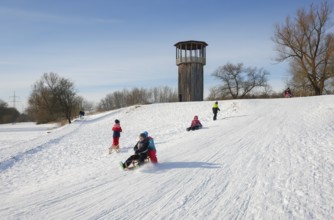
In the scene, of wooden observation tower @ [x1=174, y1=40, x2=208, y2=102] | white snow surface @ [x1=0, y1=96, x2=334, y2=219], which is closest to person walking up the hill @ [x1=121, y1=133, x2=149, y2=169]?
white snow surface @ [x1=0, y1=96, x2=334, y2=219]

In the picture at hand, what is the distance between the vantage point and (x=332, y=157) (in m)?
7.66

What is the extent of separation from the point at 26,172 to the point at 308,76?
3372 centimetres

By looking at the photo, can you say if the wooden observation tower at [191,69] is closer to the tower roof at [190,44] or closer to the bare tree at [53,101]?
the tower roof at [190,44]

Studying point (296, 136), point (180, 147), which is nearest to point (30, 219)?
point (180, 147)

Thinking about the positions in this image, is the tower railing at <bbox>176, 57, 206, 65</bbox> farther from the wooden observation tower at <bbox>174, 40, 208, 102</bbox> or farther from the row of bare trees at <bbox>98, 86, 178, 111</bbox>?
the row of bare trees at <bbox>98, 86, 178, 111</bbox>

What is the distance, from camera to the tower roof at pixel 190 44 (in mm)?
31359

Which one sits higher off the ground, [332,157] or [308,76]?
[308,76]

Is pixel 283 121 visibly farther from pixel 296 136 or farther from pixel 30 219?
pixel 30 219

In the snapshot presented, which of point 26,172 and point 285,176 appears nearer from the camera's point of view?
point 285,176

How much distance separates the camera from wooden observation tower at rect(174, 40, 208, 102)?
31.8 metres

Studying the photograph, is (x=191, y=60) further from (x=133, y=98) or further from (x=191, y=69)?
(x=133, y=98)

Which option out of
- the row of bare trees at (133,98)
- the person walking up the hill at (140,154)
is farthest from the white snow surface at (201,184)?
the row of bare trees at (133,98)

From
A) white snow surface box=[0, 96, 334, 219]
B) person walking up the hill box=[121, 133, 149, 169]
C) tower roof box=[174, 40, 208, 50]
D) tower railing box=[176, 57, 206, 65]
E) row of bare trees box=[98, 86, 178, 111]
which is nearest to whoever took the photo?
white snow surface box=[0, 96, 334, 219]

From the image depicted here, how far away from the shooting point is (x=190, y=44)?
104ft
